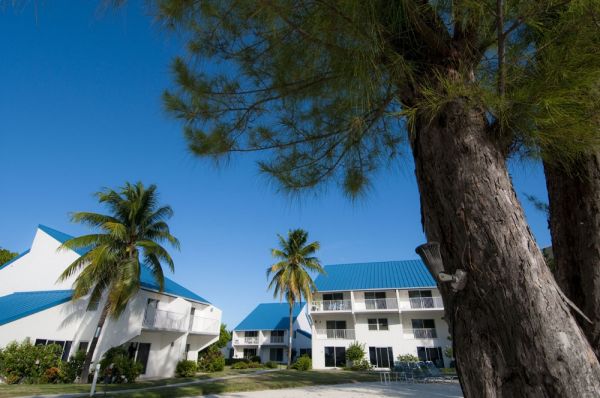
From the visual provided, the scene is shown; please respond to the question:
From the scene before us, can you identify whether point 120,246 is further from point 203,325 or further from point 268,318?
point 268,318

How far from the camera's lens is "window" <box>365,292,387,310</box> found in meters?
26.0

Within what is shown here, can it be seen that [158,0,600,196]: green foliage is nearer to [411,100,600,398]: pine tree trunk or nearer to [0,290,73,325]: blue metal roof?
[411,100,600,398]: pine tree trunk

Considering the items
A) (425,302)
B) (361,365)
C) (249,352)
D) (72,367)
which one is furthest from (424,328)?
(72,367)

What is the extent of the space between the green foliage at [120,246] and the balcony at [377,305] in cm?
1638

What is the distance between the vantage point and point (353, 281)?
2850 centimetres

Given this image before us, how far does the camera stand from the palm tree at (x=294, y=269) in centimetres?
2561

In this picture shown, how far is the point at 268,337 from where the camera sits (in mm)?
37219

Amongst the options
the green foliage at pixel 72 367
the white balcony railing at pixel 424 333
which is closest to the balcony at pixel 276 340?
the white balcony railing at pixel 424 333

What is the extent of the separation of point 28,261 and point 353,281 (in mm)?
22565

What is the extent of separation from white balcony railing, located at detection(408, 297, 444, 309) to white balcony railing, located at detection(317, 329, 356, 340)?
17.6 feet

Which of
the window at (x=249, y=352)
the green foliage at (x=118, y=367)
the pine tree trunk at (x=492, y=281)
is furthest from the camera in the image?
the window at (x=249, y=352)

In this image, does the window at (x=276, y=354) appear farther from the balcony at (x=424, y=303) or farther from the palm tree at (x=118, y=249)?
the palm tree at (x=118, y=249)

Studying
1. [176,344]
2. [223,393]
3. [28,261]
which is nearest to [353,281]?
[176,344]

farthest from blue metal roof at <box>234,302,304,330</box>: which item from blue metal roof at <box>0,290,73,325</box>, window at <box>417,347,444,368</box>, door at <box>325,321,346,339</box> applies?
blue metal roof at <box>0,290,73,325</box>
